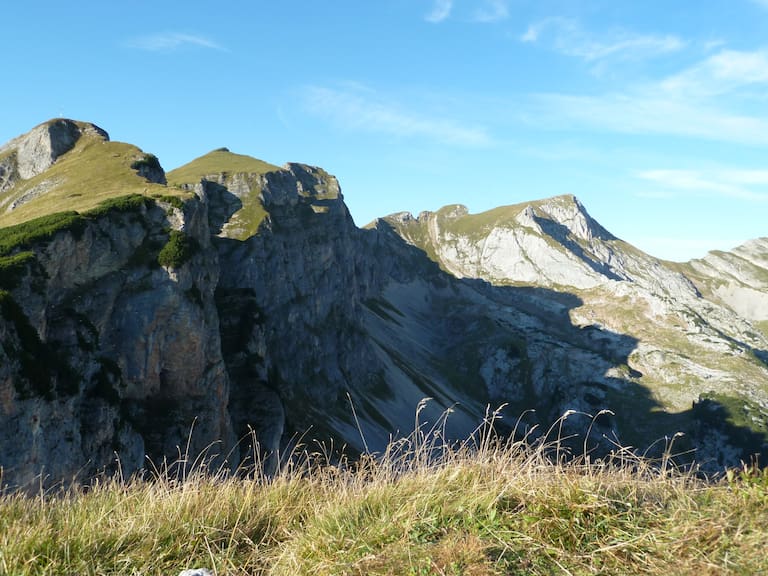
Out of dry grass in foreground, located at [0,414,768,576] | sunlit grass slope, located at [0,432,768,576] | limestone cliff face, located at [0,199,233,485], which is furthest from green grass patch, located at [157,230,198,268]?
sunlit grass slope, located at [0,432,768,576]

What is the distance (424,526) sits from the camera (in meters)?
5.41

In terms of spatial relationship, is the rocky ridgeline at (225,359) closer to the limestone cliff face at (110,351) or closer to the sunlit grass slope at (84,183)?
the limestone cliff face at (110,351)

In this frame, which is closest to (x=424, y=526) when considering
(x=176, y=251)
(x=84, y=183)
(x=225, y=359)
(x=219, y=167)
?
(x=176, y=251)

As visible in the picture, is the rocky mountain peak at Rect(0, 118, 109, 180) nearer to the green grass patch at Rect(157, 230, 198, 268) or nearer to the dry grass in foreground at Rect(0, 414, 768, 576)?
the green grass patch at Rect(157, 230, 198, 268)

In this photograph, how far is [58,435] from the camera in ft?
113

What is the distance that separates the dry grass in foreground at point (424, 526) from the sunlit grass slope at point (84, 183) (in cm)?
5277

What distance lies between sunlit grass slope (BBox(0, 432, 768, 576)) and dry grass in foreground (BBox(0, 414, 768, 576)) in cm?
2

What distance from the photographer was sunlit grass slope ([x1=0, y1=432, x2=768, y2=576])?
4691 millimetres

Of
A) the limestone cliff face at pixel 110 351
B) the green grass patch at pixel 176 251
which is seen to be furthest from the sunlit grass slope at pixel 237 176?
the green grass patch at pixel 176 251

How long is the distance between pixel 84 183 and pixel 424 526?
244 ft

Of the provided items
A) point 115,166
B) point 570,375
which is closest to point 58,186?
point 115,166

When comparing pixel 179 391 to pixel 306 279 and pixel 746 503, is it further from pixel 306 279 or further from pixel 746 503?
pixel 306 279

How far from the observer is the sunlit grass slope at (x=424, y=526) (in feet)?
15.4

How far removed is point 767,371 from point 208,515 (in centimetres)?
25662
